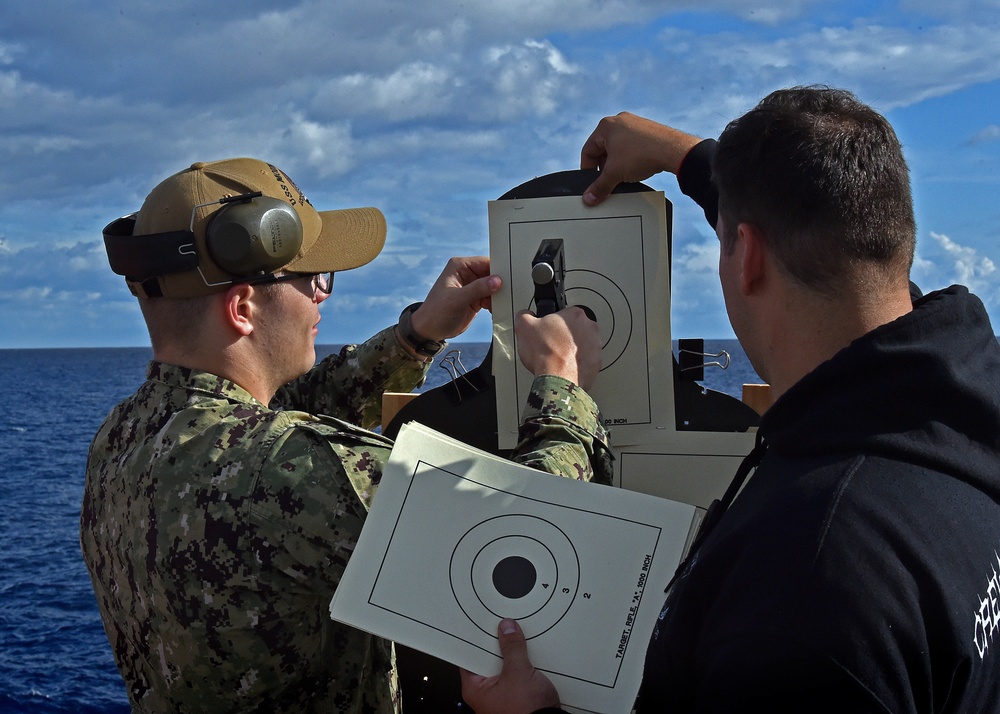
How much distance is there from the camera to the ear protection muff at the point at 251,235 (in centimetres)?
224

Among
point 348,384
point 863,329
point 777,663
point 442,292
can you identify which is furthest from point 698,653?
point 348,384

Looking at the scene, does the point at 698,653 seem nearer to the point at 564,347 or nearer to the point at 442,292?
the point at 564,347

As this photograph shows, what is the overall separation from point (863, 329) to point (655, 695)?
2.56ft

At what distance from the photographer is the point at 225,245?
2.24 meters

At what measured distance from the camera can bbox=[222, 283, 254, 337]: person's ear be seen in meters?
2.31

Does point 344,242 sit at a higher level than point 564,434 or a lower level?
higher

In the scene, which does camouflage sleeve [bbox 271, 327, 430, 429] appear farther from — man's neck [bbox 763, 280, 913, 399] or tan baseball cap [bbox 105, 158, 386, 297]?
man's neck [bbox 763, 280, 913, 399]

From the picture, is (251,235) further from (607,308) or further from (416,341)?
(607,308)

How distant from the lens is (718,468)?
2557 mm

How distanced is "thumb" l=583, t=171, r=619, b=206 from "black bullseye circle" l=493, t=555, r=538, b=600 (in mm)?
1099

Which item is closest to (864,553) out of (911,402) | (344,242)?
(911,402)

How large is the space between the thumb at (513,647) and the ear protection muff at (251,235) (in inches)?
44.3

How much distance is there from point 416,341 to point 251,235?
2.66 feet

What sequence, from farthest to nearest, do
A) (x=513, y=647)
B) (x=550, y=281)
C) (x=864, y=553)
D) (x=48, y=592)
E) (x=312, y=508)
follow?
(x=48, y=592), (x=550, y=281), (x=312, y=508), (x=513, y=647), (x=864, y=553)
